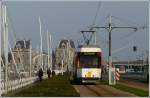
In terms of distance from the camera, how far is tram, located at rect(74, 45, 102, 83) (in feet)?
161

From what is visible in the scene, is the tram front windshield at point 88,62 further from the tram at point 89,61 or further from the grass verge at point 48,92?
the grass verge at point 48,92

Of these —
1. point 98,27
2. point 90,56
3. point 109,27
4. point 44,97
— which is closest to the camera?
point 44,97

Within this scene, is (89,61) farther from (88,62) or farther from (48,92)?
(48,92)

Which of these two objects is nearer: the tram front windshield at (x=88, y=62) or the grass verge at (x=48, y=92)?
the grass verge at (x=48, y=92)

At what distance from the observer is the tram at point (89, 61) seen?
49219mm

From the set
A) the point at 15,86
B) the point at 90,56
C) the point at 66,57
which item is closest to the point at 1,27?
the point at 15,86


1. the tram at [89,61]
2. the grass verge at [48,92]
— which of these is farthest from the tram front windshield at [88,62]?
the grass verge at [48,92]

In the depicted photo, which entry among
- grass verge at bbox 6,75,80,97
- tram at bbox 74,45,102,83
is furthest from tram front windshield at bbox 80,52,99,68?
grass verge at bbox 6,75,80,97

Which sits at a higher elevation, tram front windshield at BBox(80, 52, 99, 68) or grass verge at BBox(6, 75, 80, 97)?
tram front windshield at BBox(80, 52, 99, 68)

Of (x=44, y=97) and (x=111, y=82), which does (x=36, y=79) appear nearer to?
(x=111, y=82)

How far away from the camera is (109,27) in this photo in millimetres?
56469

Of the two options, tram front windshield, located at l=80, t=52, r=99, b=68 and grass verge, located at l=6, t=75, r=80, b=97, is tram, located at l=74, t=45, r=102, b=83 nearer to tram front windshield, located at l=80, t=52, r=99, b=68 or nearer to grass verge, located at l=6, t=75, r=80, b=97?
tram front windshield, located at l=80, t=52, r=99, b=68

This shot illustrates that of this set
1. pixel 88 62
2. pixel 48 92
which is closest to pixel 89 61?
pixel 88 62

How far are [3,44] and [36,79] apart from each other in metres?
30.5
